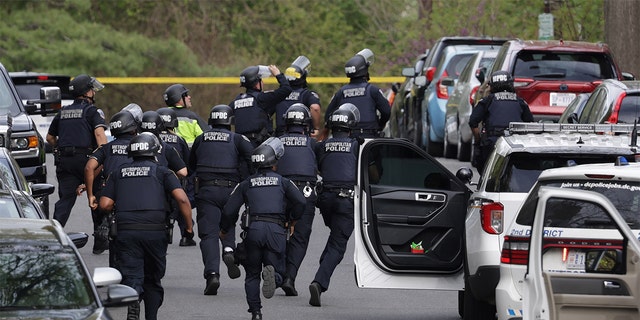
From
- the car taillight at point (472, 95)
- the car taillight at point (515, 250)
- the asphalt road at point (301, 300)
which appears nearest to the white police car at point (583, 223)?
the car taillight at point (515, 250)

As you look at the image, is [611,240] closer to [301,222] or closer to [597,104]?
[301,222]

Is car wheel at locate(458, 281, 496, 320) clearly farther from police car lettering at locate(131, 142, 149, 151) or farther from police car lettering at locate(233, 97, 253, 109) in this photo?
police car lettering at locate(233, 97, 253, 109)

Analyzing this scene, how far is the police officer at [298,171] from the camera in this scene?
15.7m

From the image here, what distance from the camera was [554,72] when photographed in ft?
73.6

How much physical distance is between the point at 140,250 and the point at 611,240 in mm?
4268

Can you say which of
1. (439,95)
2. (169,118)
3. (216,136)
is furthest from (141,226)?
(439,95)

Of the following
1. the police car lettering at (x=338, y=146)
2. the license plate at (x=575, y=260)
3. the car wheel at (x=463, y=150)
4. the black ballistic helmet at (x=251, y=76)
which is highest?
the license plate at (x=575, y=260)

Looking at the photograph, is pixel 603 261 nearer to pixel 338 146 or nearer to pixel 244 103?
pixel 338 146

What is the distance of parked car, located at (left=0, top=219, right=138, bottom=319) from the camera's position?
9211mm

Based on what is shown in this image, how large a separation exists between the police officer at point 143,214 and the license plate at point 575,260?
3.95m

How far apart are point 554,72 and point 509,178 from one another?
33.9ft

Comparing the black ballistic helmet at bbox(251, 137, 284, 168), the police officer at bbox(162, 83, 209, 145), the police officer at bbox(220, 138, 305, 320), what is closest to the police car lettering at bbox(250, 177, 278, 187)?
the police officer at bbox(220, 138, 305, 320)

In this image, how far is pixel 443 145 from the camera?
2853 centimetres

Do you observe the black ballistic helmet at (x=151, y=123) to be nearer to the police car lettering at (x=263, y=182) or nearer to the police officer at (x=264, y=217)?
the police officer at (x=264, y=217)
